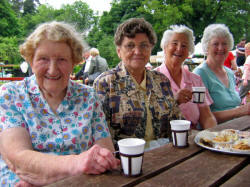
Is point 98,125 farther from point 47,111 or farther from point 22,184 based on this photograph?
point 22,184

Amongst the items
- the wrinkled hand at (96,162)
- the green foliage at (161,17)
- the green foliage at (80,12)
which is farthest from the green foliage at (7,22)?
the wrinkled hand at (96,162)

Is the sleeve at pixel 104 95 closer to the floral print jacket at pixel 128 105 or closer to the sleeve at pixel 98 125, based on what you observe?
the floral print jacket at pixel 128 105

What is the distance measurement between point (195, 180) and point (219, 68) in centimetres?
229

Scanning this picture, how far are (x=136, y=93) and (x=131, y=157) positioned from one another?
3.41 ft

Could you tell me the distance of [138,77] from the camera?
7.33 ft

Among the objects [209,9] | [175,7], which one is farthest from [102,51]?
[209,9]

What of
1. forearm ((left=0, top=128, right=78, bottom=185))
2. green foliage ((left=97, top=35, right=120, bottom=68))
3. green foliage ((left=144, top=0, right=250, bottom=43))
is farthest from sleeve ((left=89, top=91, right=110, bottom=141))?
green foliage ((left=97, top=35, right=120, bottom=68))

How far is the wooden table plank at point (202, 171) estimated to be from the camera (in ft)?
3.38

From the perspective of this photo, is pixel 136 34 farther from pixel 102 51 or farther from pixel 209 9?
pixel 102 51

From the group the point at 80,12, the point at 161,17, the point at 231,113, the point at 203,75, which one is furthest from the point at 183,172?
the point at 80,12

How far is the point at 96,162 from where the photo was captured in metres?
1.12

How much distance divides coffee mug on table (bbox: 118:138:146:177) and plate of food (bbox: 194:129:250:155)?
0.53 metres

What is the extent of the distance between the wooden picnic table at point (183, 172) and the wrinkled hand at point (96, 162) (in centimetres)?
3

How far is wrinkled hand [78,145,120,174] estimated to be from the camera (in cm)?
110
